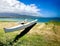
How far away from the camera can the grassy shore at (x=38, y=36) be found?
2.45 m

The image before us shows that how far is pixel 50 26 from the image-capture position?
255 cm

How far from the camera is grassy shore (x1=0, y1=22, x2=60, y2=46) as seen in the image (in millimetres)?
2445

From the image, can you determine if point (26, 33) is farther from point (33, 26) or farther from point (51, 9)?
point (51, 9)

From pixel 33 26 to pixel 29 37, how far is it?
164 mm

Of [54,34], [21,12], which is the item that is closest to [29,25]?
[21,12]

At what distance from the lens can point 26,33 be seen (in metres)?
2.49

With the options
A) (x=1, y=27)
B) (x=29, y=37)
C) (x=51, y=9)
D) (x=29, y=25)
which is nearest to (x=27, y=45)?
(x=29, y=37)

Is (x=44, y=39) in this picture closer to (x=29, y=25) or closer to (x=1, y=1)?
(x=29, y=25)

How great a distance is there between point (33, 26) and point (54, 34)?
0.32 metres

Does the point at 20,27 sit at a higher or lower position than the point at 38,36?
higher

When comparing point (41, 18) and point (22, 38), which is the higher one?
point (41, 18)

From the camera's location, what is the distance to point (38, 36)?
98.4 inches

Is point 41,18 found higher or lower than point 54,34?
higher

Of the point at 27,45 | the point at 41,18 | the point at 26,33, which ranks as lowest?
the point at 27,45
